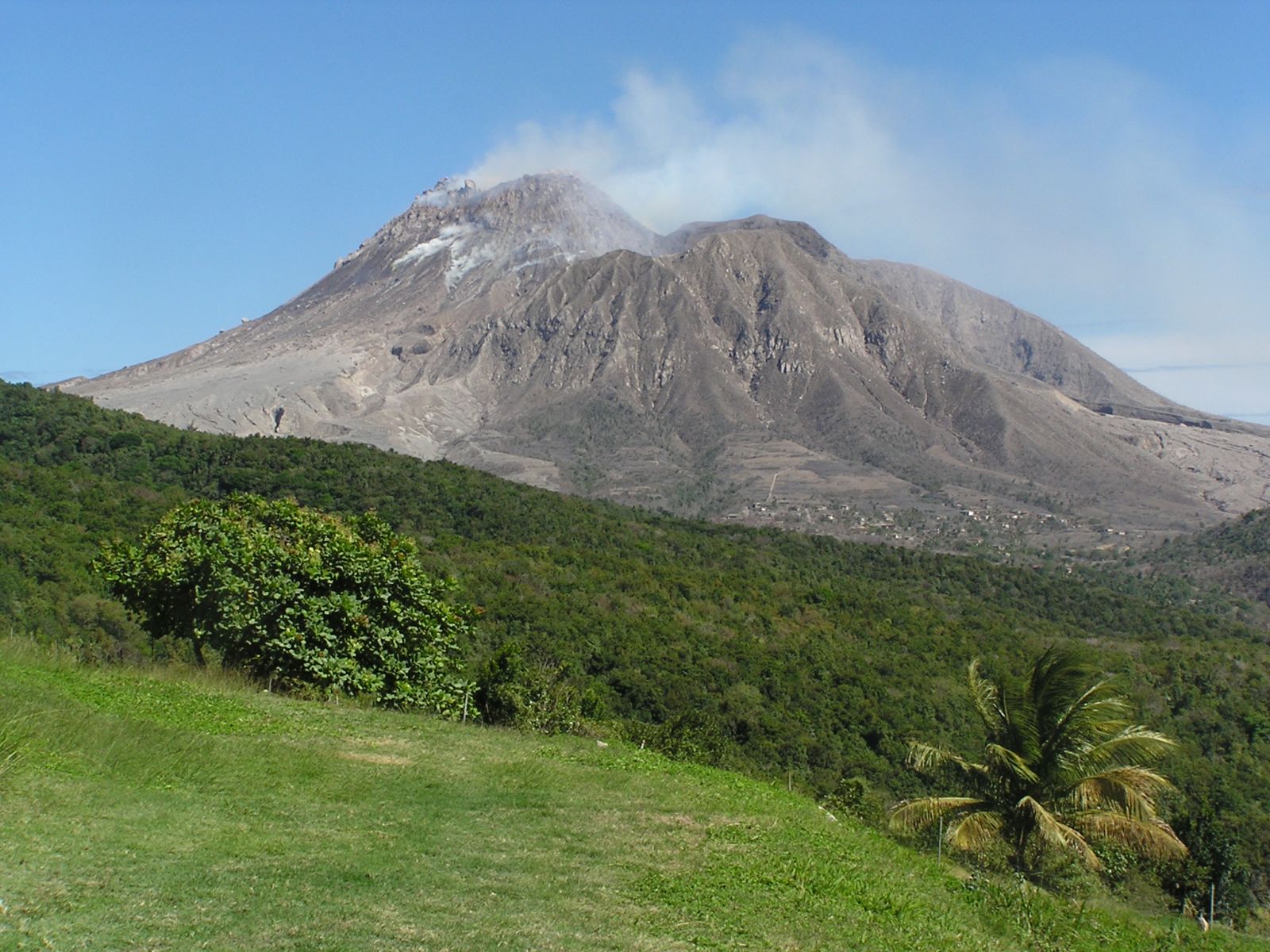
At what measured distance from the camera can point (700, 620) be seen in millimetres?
58719

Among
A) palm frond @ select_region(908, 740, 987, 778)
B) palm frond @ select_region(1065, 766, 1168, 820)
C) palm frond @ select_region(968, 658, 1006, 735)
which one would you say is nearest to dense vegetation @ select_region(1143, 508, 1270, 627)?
palm frond @ select_region(968, 658, 1006, 735)

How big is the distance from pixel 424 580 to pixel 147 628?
576 centimetres

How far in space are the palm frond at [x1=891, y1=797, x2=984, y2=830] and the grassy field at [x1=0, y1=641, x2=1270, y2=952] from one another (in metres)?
3.11

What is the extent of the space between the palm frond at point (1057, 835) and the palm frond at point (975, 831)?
0.54 metres

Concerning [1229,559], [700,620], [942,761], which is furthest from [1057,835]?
[1229,559]

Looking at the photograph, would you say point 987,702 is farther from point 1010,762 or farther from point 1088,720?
point 1088,720

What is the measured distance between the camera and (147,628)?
2297 cm

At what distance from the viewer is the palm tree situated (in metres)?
15.6

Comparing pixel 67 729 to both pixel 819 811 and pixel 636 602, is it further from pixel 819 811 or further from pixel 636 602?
pixel 636 602

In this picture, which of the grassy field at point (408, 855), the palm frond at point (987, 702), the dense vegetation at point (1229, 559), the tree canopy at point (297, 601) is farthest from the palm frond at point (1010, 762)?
the dense vegetation at point (1229, 559)

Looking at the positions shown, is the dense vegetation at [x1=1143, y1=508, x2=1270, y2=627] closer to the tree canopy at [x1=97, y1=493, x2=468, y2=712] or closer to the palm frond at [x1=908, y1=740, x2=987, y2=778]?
the palm frond at [x1=908, y1=740, x2=987, y2=778]

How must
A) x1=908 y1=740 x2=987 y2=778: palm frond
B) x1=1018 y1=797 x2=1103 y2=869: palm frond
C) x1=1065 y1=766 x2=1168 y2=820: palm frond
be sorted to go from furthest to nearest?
x1=908 y1=740 x2=987 y2=778: palm frond < x1=1065 y1=766 x2=1168 y2=820: palm frond < x1=1018 y1=797 x2=1103 y2=869: palm frond

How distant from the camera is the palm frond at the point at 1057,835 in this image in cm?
1537

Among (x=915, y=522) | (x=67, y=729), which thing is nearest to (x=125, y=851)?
(x=67, y=729)
